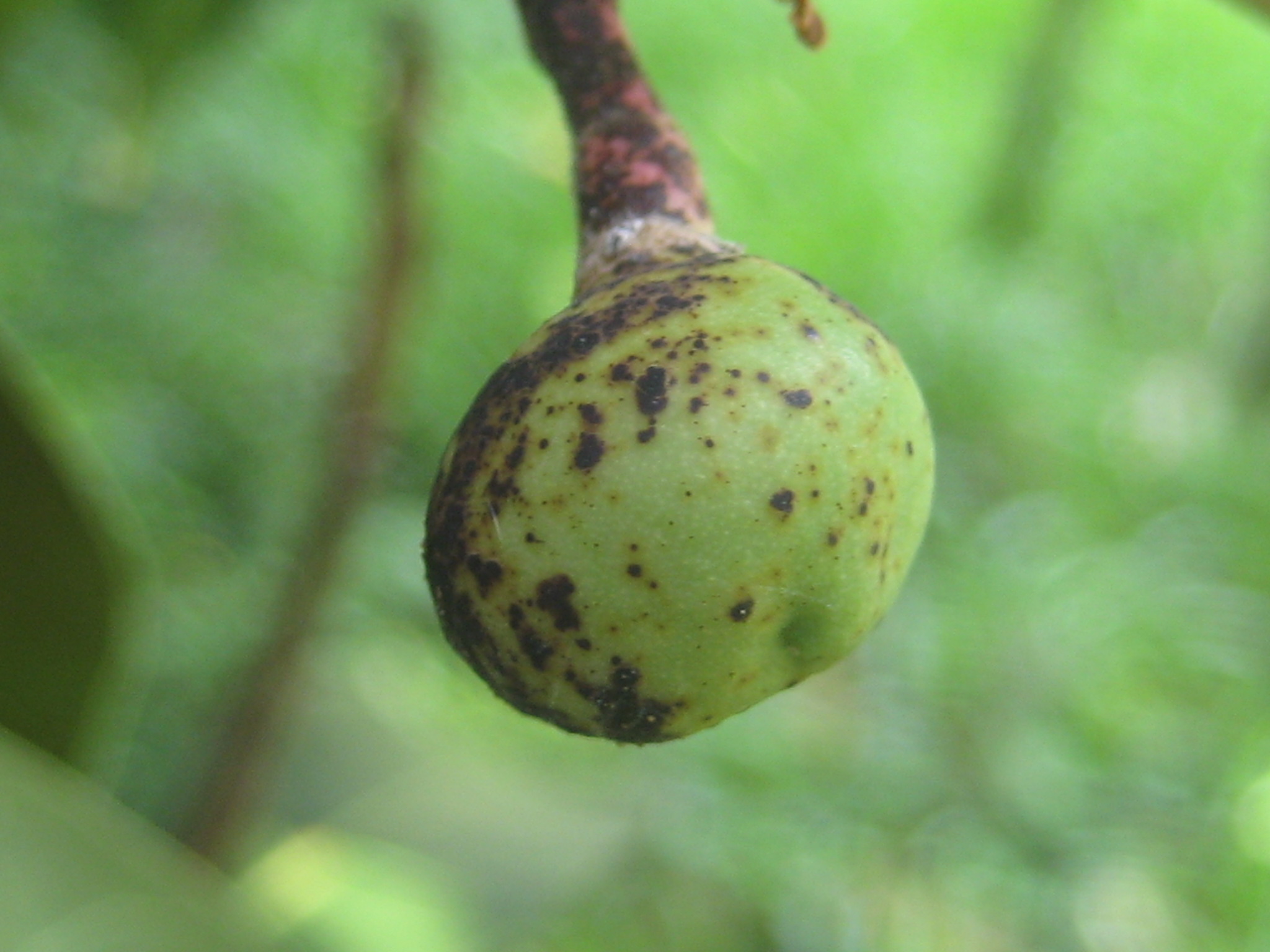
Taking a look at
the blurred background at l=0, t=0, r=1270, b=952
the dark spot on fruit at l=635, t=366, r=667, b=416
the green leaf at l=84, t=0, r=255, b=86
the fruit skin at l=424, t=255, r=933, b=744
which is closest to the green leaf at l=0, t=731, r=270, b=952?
the fruit skin at l=424, t=255, r=933, b=744

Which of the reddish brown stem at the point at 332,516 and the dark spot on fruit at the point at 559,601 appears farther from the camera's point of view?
the reddish brown stem at the point at 332,516

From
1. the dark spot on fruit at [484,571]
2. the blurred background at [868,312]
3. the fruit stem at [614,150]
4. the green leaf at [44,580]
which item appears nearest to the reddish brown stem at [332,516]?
the blurred background at [868,312]

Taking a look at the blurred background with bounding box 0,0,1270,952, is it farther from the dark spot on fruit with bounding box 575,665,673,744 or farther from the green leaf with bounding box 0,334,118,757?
the dark spot on fruit with bounding box 575,665,673,744

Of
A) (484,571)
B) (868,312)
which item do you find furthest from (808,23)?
(868,312)

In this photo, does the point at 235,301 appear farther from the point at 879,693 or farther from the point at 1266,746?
the point at 1266,746

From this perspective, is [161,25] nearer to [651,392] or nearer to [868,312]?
[651,392]

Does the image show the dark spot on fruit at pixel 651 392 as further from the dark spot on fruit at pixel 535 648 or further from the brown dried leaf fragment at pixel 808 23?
the brown dried leaf fragment at pixel 808 23
